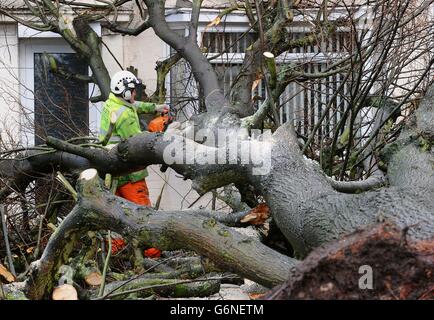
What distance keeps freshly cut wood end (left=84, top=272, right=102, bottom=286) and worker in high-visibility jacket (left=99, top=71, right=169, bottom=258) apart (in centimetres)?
312

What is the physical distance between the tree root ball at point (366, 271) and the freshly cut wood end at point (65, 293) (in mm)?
2003

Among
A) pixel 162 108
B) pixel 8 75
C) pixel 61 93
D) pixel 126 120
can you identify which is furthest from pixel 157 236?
pixel 8 75

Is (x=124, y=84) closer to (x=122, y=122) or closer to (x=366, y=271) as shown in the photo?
(x=122, y=122)

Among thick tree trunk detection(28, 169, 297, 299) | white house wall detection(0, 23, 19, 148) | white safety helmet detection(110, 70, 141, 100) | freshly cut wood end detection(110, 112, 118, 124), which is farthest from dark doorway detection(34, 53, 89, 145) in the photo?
thick tree trunk detection(28, 169, 297, 299)

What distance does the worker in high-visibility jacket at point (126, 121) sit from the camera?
9.88m

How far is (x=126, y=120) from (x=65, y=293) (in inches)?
167

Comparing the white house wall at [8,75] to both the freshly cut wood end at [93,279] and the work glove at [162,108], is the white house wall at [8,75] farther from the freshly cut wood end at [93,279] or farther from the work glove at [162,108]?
the freshly cut wood end at [93,279]

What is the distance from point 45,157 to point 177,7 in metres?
4.25

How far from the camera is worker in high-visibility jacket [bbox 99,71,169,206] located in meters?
9.88

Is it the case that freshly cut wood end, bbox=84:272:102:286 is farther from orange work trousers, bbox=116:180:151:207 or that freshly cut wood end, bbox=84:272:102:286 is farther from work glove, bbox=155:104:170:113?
work glove, bbox=155:104:170:113

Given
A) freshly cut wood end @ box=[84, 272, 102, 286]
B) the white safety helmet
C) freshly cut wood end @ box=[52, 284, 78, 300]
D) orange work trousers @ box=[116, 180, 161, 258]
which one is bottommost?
orange work trousers @ box=[116, 180, 161, 258]

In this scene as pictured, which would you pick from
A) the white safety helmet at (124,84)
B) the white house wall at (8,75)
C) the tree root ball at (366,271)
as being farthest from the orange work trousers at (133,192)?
the tree root ball at (366,271)

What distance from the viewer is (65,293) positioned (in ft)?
19.2
